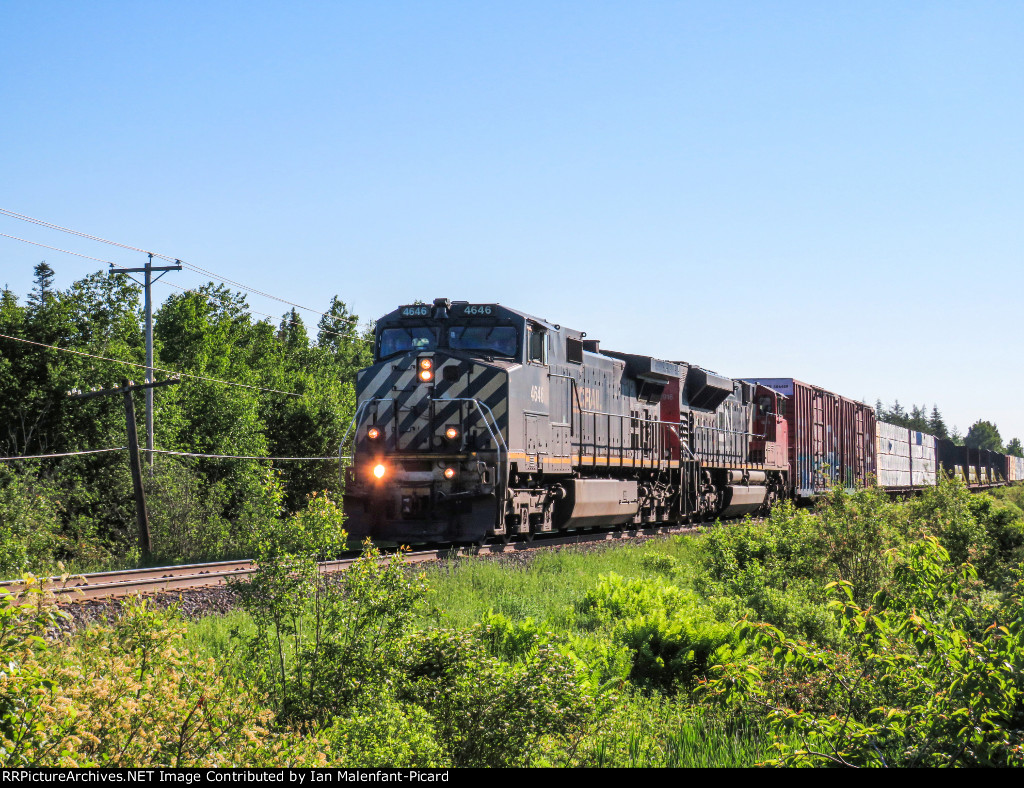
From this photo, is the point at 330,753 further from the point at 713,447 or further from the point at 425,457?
the point at 713,447

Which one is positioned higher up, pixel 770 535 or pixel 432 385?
pixel 432 385

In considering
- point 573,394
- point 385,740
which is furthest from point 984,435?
point 385,740

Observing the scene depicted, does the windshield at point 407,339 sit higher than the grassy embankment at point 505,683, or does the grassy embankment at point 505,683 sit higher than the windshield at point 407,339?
the windshield at point 407,339

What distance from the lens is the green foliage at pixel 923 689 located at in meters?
4.10

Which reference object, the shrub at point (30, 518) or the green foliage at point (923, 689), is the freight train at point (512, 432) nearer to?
the shrub at point (30, 518)

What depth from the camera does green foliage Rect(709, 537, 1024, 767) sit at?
410cm

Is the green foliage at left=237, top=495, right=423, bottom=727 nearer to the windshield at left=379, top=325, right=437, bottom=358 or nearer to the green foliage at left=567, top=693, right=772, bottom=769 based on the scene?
the green foliage at left=567, top=693, right=772, bottom=769

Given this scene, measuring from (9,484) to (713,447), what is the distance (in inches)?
674

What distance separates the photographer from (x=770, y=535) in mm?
15445

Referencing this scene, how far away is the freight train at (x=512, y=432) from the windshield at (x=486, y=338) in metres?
0.02

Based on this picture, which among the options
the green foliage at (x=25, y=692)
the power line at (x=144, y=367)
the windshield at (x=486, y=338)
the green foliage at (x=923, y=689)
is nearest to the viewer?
the green foliage at (x=25, y=692)

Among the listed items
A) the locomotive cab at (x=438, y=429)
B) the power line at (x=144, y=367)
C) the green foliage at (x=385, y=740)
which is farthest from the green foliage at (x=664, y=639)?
the power line at (x=144, y=367)

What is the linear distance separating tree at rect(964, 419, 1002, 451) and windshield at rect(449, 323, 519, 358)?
168 m
